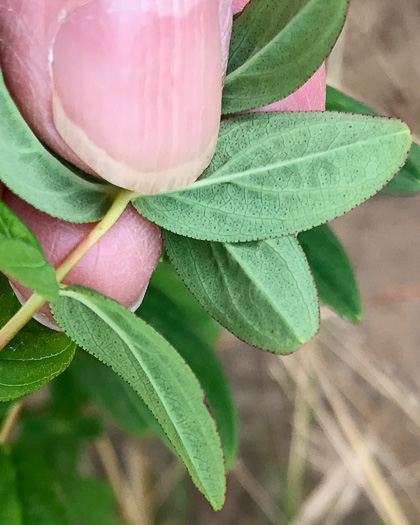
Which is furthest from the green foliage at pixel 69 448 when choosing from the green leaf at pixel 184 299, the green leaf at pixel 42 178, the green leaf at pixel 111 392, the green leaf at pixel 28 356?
the green leaf at pixel 42 178

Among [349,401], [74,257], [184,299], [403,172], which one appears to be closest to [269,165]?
[74,257]

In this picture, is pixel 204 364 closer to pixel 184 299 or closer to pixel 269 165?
pixel 184 299

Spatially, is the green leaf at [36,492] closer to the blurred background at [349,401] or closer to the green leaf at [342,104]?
the blurred background at [349,401]

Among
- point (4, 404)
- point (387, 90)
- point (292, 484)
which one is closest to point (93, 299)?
point (4, 404)

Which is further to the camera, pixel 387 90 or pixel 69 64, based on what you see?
pixel 387 90

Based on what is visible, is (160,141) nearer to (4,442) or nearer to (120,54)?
(120,54)

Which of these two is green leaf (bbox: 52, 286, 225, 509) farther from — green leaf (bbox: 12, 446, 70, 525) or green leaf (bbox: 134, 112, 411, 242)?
green leaf (bbox: 12, 446, 70, 525)

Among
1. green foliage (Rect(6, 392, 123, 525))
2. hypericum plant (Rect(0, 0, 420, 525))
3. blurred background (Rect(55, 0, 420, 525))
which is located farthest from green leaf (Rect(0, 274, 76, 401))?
blurred background (Rect(55, 0, 420, 525))
